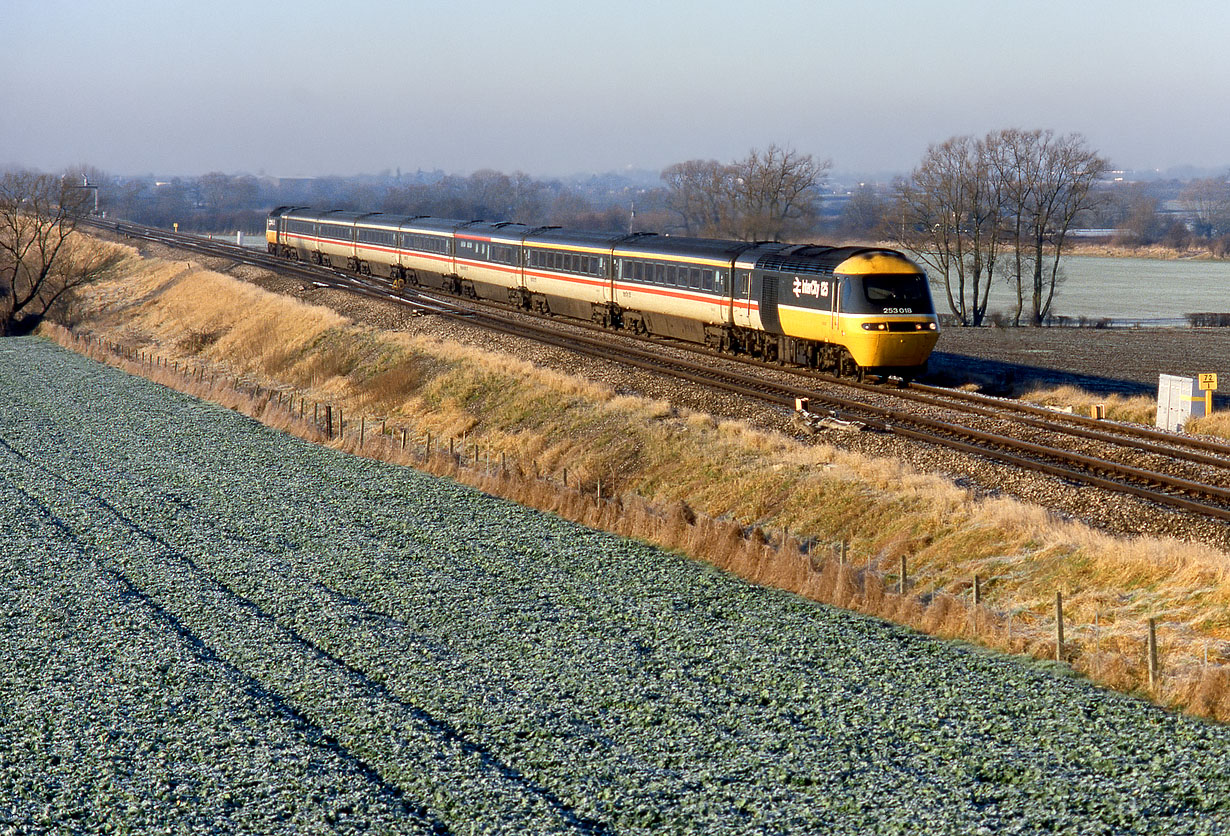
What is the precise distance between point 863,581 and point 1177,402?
12417mm

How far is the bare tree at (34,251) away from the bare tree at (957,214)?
42.0 m

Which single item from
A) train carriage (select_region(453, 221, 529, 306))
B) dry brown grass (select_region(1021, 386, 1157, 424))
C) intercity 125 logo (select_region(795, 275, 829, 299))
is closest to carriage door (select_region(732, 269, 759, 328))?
intercity 125 logo (select_region(795, 275, 829, 299))

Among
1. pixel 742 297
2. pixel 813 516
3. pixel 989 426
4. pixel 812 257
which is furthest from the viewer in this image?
pixel 742 297

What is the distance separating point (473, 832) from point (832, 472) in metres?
13.0

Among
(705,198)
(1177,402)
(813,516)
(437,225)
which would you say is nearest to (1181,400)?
(1177,402)

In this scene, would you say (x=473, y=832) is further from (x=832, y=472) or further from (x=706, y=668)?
(x=832, y=472)

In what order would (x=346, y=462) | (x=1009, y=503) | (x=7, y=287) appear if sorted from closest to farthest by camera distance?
(x=1009, y=503)
(x=346, y=462)
(x=7, y=287)

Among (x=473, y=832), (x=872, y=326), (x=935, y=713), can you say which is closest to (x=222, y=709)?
(x=473, y=832)

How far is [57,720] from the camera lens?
12539 millimetres

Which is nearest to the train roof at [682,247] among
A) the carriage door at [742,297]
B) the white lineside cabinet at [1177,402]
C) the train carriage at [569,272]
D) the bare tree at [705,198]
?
the carriage door at [742,297]

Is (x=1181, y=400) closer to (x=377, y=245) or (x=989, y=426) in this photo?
(x=989, y=426)

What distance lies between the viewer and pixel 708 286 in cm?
3400

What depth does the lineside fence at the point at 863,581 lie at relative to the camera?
13172 mm

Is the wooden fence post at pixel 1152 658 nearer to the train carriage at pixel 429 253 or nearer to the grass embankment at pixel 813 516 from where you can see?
the grass embankment at pixel 813 516
